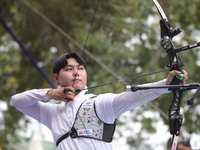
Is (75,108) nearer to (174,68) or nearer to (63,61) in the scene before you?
(63,61)

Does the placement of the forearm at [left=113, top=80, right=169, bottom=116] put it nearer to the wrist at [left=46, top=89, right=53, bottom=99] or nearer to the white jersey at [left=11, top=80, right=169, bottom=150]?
the white jersey at [left=11, top=80, right=169, bottom=150]

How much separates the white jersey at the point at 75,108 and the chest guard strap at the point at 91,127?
0.07 ft

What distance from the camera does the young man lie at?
7.36ft

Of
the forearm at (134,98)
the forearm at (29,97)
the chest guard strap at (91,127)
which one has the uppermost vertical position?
A: the forearm at (29,97)

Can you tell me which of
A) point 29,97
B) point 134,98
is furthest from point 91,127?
point 29,97

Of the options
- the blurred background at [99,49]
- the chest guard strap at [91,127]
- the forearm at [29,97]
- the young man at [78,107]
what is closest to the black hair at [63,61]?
the young man at [78,107]

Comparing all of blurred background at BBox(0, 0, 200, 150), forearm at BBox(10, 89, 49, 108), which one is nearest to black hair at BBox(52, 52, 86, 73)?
forearm at BBox(10, 89, 49, 108)

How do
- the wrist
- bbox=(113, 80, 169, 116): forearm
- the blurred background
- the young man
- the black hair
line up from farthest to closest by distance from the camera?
the blurred background, the black hair, the wrist, the young man, bbox=(113, 80, 169, 116): forearm

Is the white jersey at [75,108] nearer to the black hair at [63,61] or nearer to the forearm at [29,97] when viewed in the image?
the forearm at [29,97]

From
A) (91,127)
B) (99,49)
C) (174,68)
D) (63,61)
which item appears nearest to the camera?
(174,68)

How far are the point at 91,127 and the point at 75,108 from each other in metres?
0.18

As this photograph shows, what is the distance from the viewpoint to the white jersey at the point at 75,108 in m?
2.16

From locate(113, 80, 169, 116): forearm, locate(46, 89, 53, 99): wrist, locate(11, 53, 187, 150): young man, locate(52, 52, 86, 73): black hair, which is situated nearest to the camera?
locate(113, 80, 169, 116): forearm

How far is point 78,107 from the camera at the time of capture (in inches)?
95.9
